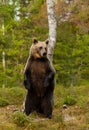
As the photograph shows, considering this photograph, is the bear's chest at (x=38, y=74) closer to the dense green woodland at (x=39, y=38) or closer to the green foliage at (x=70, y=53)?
the dense green woodland at (x=39, y=38)

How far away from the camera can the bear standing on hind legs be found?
299 inches

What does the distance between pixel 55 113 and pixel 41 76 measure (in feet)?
3.85

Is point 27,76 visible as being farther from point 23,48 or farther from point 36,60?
point 23,48

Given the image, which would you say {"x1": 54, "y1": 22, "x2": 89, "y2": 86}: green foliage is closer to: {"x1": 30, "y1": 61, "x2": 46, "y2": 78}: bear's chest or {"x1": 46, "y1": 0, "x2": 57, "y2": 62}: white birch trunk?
{"x1": 46, "y1": 0, "x2": 57, "y2": 62}: white birch trunk

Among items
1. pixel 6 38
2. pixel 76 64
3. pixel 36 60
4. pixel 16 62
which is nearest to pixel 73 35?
pixel 76 64

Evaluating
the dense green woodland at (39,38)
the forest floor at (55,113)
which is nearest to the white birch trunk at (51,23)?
the forest floor at (55,113)

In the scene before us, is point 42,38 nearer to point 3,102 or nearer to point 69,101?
point 3,102

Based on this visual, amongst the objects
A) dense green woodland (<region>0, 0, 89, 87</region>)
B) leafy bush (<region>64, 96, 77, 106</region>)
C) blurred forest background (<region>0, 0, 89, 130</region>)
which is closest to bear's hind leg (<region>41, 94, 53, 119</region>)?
leafy bush (<region>64, 96, 77, 106</region>)

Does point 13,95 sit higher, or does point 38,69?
point 38,69

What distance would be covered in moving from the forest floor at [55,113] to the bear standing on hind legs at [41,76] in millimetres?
360

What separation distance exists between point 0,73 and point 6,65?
3345 millimetres

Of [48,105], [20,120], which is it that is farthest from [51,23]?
[20,120]

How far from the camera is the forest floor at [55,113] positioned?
6.38 meters

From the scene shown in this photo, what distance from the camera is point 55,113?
8430 mm
